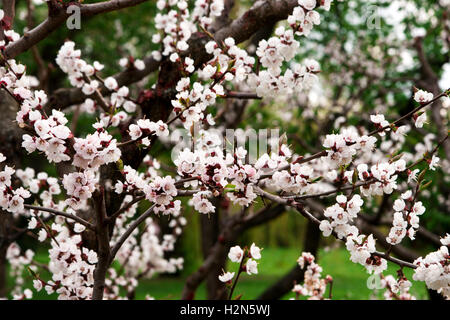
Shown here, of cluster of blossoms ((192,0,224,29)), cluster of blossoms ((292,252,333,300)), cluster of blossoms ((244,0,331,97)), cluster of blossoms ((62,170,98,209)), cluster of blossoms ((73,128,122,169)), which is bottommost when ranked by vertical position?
cluster of blossoms ((292,252,333,300))

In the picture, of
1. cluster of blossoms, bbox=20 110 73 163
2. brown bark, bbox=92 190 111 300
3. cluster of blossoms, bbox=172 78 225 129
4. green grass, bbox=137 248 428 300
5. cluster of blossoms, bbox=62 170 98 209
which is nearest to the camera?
cluster of blossoms, bbox=20 110 73 163

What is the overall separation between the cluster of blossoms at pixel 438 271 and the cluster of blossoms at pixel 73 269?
1.75 metres

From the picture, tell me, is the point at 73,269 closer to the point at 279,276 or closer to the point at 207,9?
the point at 207,9

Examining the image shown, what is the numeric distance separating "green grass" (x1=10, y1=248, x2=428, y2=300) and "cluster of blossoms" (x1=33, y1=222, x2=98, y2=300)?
474cm

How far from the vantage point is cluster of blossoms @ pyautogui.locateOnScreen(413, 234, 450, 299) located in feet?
6.17

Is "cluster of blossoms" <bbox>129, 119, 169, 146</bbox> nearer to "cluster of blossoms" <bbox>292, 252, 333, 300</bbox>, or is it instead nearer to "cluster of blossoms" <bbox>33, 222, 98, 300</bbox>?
"cluster of blossoms" <bbox>33, 222, 98, 300</bbox>

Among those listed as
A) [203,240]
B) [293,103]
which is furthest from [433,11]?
[203,240]

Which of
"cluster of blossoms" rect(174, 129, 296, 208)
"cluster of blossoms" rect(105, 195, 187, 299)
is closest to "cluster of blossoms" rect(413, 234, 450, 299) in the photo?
"cluster of blossoms" rect(174, 129, 296, 208)

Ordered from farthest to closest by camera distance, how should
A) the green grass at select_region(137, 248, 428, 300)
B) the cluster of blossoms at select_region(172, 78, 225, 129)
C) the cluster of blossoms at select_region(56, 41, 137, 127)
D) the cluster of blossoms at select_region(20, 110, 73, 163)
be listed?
the green grass at select_region(137, 248, 428, 300) → the cluster of blossoms at select_region(56, 41, 137, 127) → the cluster of blossoms at select_region(172, 78, 225, 129) → the cluster of blossoms at select_region(20, 110, 73, 163)

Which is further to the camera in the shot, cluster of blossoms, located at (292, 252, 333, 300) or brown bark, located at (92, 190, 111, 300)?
cluster of blossoms, located at (292, 252, 333, 300)

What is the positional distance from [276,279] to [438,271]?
10511mm

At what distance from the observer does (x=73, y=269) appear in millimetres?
2562

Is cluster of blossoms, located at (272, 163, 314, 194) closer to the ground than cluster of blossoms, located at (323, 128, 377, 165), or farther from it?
closer to the ground

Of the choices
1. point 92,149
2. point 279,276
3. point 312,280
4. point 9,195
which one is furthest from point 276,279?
point 92,149
